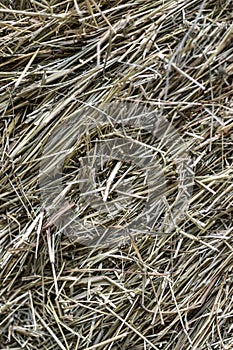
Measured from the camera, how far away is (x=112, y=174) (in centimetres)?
87

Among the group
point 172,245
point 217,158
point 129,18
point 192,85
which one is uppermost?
point 129,18

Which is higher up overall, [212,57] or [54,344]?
[212,57]

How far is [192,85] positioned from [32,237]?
387mm

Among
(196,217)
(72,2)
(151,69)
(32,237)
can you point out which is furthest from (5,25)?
(196,217)

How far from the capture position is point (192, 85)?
0.87 metres

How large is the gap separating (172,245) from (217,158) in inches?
7.0

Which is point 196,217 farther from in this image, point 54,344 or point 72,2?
point 72,2

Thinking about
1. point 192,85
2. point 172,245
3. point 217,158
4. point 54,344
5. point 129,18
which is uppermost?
point 129,18

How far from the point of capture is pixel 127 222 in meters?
0.88

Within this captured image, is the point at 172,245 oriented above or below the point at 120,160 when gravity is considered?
below

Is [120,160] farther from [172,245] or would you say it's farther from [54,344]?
[54,344]

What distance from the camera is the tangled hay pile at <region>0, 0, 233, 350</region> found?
0.86 metres

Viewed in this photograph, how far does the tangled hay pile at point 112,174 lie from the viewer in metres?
0.86

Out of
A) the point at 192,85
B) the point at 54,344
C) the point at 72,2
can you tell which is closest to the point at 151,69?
the point at 192,85
